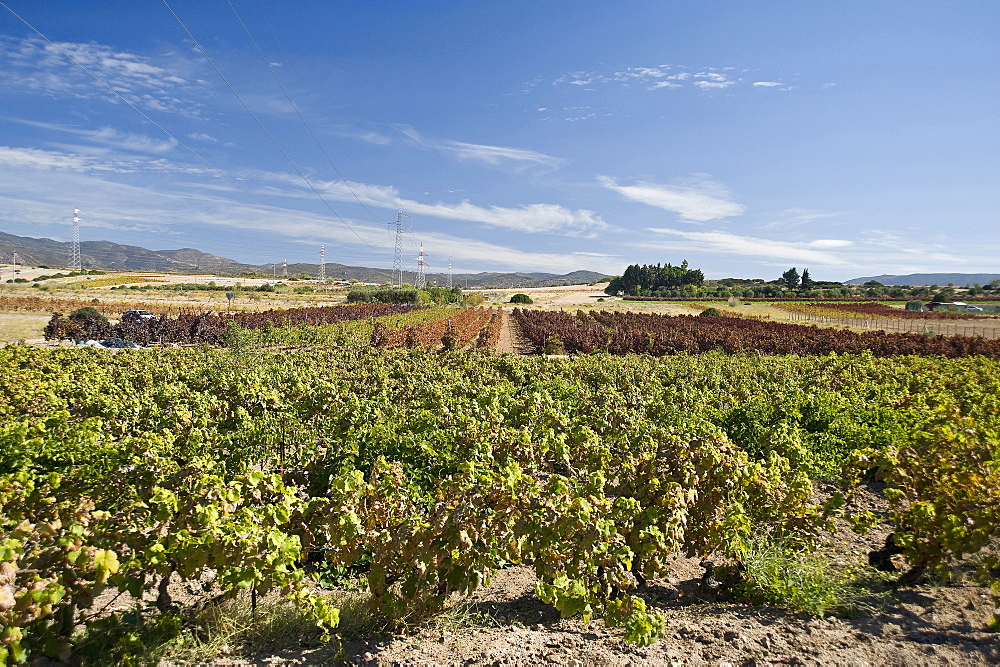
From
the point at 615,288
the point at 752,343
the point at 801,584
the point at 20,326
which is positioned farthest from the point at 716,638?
the point at 615,288

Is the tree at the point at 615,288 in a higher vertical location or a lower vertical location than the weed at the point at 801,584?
higher

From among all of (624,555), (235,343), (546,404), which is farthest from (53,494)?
(235,343)

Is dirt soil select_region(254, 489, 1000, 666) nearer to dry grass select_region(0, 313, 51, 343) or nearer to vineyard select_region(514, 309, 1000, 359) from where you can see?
vineyard select_region(514, 309, 1000, 359)

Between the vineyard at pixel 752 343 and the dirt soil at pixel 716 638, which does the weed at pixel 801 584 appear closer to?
the dirt soil at pixel 716 638

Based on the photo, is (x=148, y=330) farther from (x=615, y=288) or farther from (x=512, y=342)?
(x=615, y=288)

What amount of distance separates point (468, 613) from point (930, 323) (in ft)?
206

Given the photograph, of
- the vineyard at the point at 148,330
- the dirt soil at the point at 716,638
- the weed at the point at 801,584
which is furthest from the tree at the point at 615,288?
the dirt soil at the point at 716,638

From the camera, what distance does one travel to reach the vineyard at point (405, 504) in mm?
3045

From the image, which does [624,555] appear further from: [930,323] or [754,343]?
[930,323]

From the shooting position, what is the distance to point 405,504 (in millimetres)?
3768

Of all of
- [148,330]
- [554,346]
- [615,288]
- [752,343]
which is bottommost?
[148,330]

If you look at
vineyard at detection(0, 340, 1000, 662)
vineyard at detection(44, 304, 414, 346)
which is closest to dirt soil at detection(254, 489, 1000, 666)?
vineyard at detection(0, 340, 1000, 662)

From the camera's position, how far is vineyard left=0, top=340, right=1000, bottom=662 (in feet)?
9.99

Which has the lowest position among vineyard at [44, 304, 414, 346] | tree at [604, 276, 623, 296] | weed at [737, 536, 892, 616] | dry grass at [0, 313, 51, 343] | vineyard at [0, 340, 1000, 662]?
dry grass at [0, 313, 51, 343]
